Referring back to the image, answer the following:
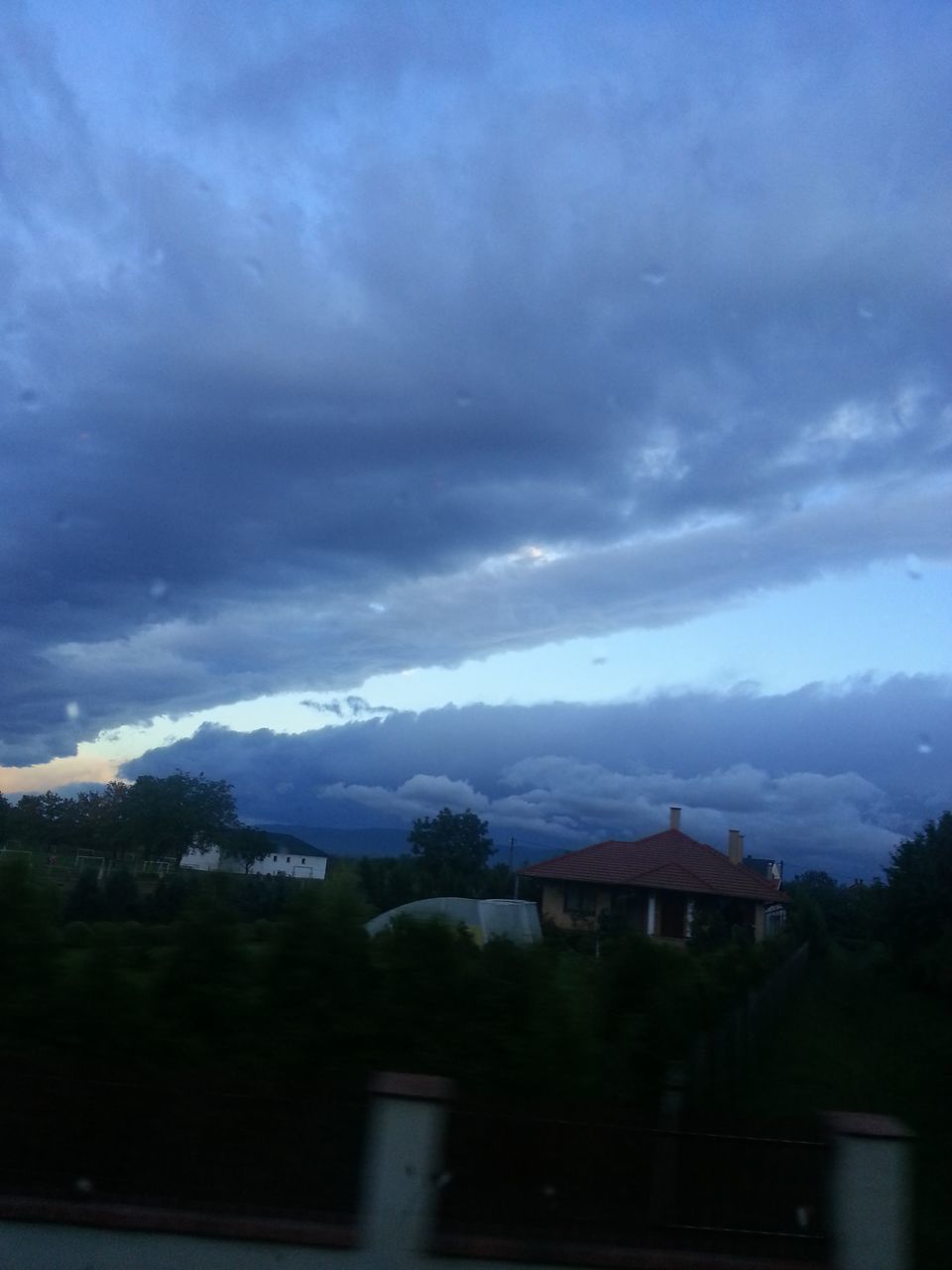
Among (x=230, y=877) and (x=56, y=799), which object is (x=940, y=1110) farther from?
(x=56, y=799)

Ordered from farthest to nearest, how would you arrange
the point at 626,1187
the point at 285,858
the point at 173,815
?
the point at 173,815
the point at 285,858
the point at 626,1187

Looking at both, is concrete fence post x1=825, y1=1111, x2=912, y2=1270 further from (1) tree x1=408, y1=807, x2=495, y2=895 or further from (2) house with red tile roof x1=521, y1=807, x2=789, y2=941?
(2) house with red tile roof x1=521, y1=807, x2=789, y2=941

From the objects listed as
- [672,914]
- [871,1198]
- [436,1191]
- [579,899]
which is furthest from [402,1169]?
[672,914]

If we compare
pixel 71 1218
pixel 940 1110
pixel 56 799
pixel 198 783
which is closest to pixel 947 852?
pixel 940 1110

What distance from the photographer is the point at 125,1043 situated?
748 cm

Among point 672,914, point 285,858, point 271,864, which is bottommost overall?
point 672,914

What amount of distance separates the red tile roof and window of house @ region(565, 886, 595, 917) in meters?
0.49

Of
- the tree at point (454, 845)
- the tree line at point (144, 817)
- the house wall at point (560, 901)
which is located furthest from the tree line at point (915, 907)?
the tree line at point (144, 817)

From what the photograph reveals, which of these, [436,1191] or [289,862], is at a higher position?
[289,862]

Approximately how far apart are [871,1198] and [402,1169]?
8.48 feet

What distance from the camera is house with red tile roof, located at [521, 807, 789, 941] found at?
35906mm

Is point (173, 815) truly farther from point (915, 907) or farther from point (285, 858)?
point (915, 907)

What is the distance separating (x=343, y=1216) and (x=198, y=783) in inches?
1137

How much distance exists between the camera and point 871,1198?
5957 mm
